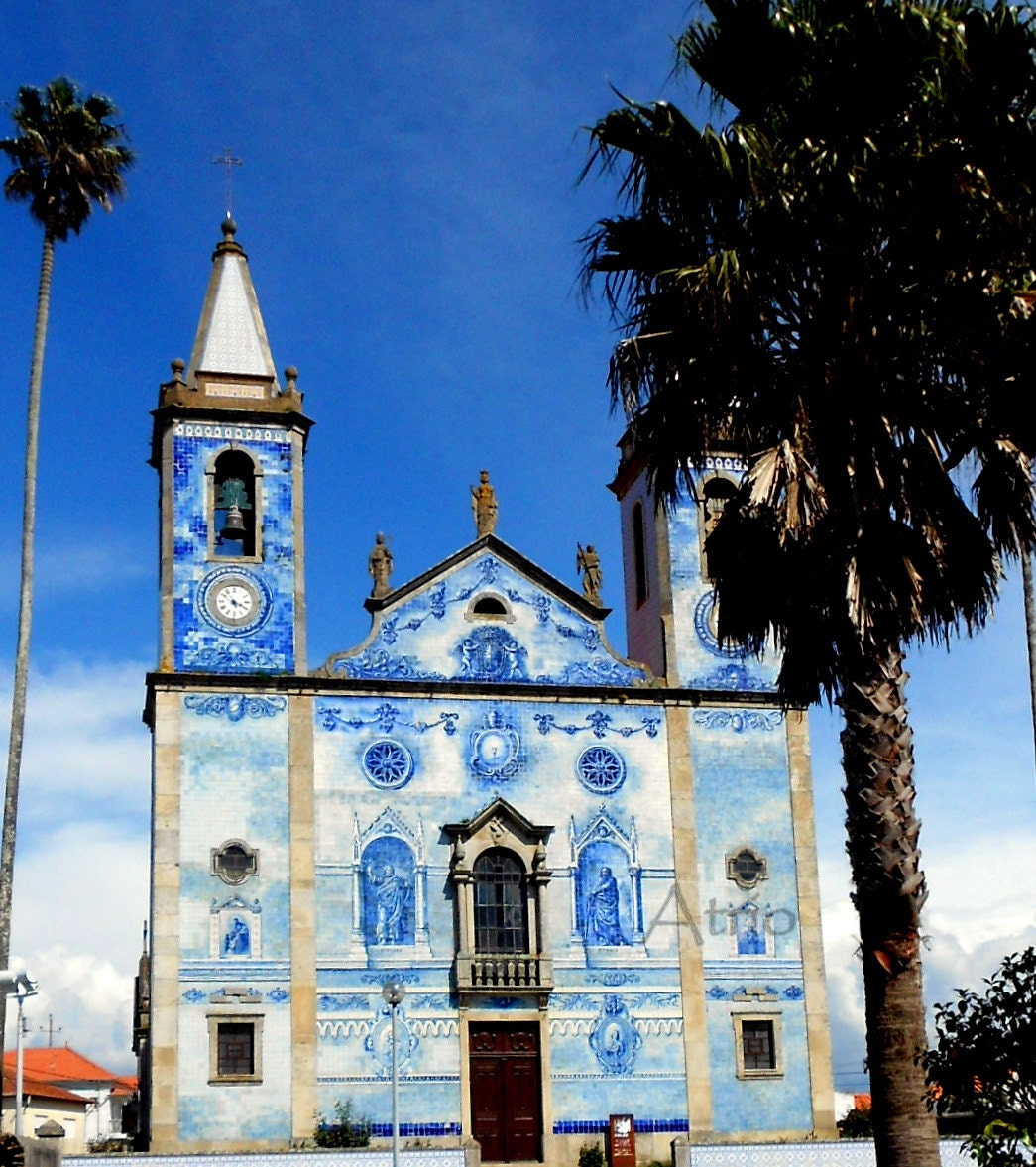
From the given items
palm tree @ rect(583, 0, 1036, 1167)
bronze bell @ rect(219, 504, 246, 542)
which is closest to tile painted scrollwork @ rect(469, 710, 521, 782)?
bronze bell @ rect(219, 504, 246, 542)

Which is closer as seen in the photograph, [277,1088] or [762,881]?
[277,1088]

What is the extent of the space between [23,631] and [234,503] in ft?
15.4

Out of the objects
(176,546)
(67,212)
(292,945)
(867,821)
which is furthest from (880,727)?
(67,212)

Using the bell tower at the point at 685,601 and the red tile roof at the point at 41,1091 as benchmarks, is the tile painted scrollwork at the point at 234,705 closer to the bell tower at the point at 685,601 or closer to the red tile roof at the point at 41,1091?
the bell tower at the point at 685,601

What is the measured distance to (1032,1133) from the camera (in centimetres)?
1354

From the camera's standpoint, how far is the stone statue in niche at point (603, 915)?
31.7m

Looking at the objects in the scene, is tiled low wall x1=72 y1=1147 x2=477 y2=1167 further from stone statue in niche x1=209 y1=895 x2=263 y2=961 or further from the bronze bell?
the bronze bell

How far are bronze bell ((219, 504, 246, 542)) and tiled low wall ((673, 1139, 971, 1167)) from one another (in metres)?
13.3

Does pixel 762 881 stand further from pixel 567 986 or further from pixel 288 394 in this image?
pixel 288 394

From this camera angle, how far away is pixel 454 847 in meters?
31.4

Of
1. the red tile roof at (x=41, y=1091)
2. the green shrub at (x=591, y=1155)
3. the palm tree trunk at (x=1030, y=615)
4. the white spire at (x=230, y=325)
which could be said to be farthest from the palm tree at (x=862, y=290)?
the red tile roof at (x=41, y=1091)

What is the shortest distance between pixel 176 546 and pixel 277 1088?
977 centimetres

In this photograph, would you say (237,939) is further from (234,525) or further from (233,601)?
(234,525)

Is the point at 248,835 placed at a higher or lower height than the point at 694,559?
lower
